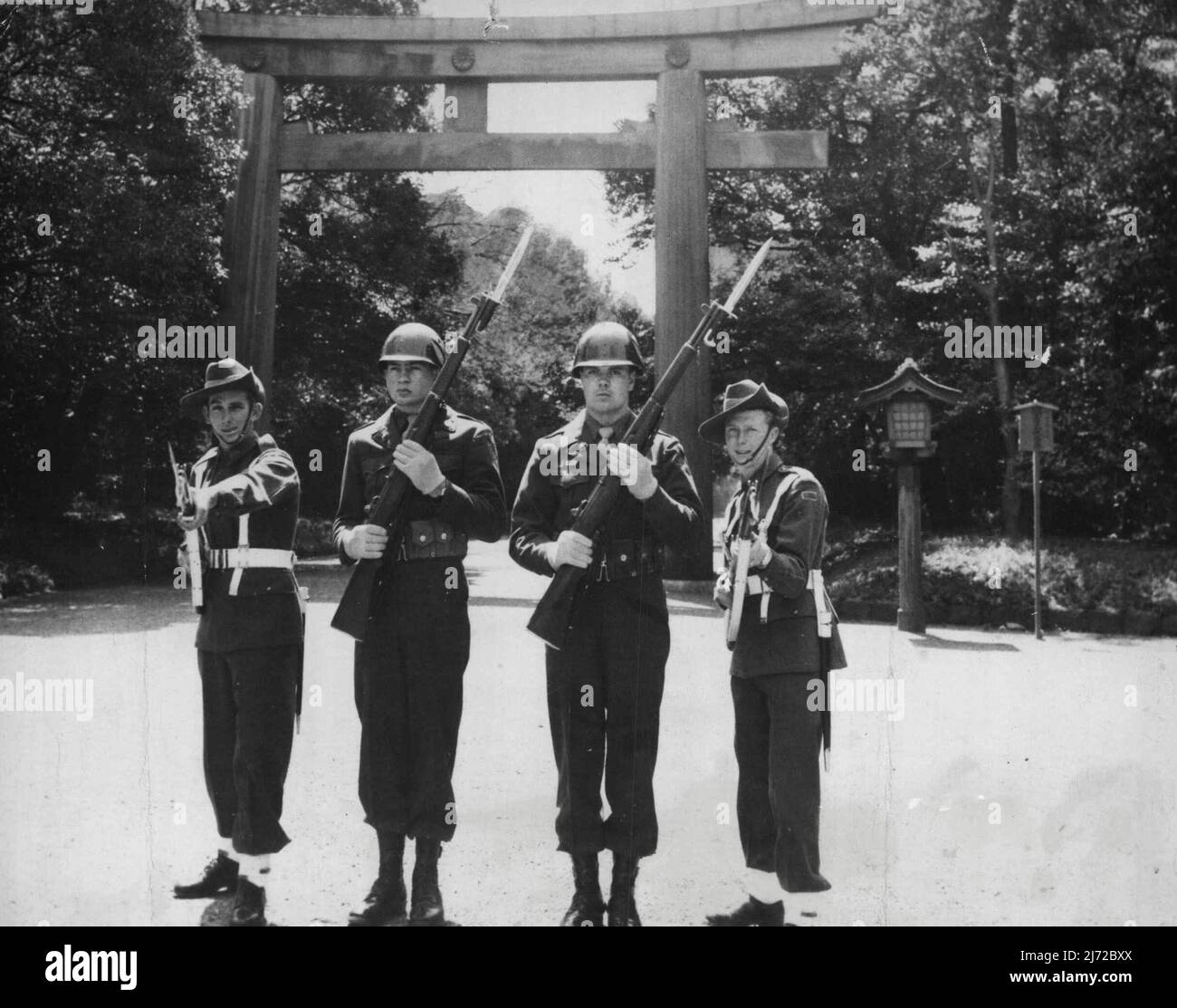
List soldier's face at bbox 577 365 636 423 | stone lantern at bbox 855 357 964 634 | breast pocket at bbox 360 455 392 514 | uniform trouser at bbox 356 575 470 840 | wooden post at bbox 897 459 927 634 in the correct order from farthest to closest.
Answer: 1. wooden post at bbox 897 459 927 634
2. stone lantern at bbox 855 357 964 634
3. breast pocket at bbox 360 455 392 514
4. soldier's face at bbox 577 365 636 423
5. uniform trouser at bbox 356 575 470 840

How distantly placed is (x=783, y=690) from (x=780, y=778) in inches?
10.6

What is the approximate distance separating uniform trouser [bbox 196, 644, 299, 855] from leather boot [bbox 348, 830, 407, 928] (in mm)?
355

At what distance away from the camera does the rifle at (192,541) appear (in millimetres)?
3768

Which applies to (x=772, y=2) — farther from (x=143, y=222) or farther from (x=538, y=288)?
(x=538, y=288)

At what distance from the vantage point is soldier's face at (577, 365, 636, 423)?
3.81 m

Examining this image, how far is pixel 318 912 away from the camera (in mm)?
3707

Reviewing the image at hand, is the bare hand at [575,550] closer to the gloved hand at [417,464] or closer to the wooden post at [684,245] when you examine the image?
the gloved hand at [417,464]

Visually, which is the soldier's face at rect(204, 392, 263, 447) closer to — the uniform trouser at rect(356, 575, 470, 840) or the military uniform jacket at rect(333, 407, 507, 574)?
the military uniform jacket at rect(333, 407, 507, 574)

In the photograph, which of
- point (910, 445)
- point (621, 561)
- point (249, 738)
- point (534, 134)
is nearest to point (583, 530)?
point (621, 561)

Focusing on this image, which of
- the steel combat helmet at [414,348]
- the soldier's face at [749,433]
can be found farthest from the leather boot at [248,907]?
the soldier's face at [749,433]

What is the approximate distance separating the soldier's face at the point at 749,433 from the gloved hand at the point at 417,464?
990mm

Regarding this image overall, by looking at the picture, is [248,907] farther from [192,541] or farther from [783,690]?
[783,690]

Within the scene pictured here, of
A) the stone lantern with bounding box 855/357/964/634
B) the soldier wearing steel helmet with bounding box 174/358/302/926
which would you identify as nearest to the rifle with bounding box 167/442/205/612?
the soldier wearing steel helmet with bounding box 174/358/302/926
